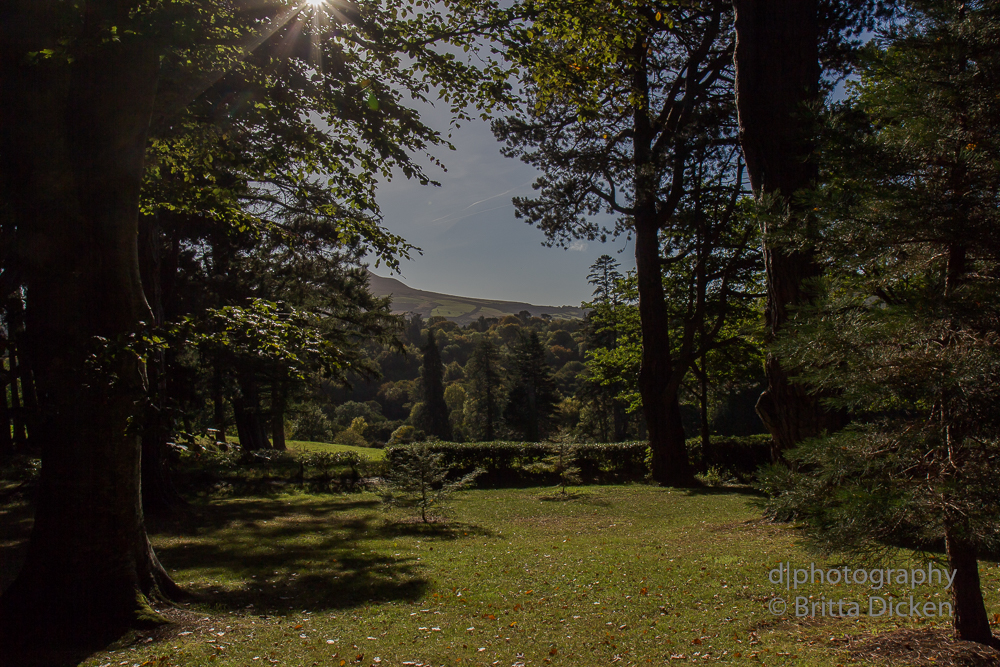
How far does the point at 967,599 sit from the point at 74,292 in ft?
23.1

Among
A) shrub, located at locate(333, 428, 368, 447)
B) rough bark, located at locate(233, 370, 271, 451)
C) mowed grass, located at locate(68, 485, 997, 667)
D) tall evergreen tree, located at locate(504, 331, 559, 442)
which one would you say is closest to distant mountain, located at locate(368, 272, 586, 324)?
shrub, located at locate(333, 428, 368, 447)

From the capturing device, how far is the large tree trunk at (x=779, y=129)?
631cm

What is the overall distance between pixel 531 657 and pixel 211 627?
298 cm

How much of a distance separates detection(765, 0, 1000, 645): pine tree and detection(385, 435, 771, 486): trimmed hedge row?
1847 centimetres

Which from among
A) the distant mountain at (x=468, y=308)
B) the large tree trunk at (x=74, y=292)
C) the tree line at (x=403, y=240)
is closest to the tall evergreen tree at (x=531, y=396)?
the tree line at (x=403, y=240)

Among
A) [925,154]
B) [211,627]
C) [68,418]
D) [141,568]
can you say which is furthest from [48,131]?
[925,154]

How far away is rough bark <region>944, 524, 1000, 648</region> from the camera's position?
3402 millimetres

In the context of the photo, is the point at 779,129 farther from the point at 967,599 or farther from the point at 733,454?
the point at 733,454

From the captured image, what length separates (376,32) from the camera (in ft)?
21.3

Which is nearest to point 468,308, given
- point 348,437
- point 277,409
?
point 348,437

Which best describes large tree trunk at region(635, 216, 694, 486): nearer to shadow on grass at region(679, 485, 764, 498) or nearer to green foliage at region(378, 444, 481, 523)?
shadow on grass at region(679, 485, 764, 498)

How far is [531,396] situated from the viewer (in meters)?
50.1

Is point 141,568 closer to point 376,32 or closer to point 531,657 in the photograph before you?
point 531,657

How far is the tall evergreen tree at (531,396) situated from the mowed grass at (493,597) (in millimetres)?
36553
